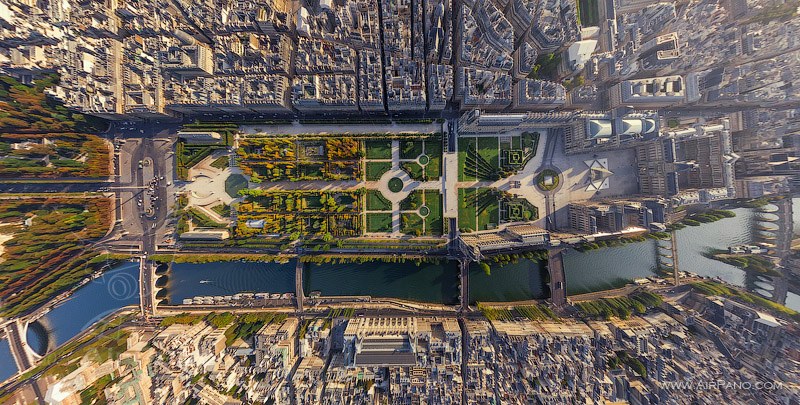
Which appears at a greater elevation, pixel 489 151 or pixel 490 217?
pixel 489 151

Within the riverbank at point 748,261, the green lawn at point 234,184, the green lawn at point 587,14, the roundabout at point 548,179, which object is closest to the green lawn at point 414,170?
the roundabout at point 548,179

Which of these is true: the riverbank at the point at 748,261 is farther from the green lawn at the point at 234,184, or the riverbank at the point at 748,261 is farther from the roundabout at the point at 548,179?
the green lawn at the point at 234,184

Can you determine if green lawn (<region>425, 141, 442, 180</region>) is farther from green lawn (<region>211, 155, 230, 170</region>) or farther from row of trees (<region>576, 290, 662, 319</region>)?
green lawn (<region>211, 155, 230, 170</region>)

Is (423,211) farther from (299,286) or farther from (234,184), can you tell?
(234,184)

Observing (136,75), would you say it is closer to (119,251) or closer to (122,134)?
(122,134)

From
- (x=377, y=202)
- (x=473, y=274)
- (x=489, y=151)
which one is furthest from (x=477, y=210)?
(x=377, y=202)
